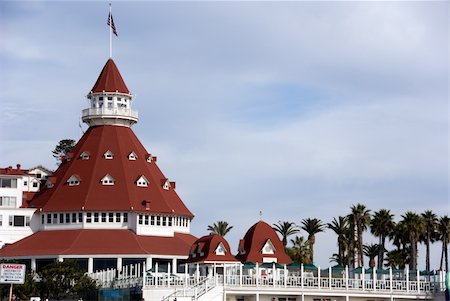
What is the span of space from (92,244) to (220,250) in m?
21.3

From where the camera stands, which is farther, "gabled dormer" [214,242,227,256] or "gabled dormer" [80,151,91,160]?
"gabled dormer" [80,151,91,160]

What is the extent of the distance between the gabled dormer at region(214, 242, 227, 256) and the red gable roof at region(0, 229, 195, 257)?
58.5 feet

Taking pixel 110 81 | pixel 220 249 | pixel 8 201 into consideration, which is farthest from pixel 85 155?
pixel 220 249

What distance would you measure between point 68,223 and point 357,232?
3270 cm

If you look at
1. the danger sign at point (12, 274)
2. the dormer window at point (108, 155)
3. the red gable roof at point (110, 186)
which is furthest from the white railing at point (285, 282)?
the dormer window at point (108, 155)

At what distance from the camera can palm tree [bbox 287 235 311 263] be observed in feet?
375

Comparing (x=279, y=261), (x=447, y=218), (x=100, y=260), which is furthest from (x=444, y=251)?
(x=100, y=260)

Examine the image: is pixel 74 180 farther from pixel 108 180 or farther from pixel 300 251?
pixel 300 251

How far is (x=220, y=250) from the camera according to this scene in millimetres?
80688

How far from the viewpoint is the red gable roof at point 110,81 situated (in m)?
113

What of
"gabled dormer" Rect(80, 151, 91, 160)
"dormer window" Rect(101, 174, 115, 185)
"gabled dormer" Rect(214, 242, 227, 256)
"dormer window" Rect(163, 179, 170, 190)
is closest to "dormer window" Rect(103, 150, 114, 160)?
"gabled dormer" Rect(80, 151, 91, 160)

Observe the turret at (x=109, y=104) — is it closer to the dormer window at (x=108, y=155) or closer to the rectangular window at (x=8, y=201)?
the dormer window at (x=108, y=155)

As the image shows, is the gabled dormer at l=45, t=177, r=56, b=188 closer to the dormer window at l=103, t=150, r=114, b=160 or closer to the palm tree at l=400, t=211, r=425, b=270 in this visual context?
the dormer window at l=103, t=150, r=114, b=160

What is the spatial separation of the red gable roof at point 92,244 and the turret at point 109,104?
50.1 ft
